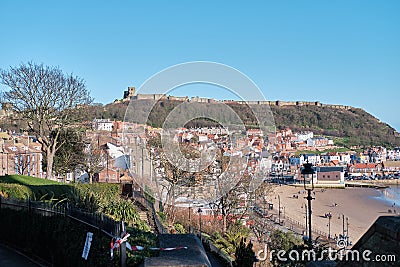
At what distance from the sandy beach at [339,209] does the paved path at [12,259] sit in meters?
22.0

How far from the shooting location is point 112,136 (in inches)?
1204

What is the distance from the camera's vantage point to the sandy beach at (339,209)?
101 feet

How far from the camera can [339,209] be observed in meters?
39.5

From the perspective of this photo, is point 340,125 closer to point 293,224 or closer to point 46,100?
point 293,224

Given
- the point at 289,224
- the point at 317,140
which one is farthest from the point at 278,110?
the point at 289,224

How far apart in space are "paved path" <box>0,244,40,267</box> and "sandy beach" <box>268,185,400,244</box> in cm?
2197

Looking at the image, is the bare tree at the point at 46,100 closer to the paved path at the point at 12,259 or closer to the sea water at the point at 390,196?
the paved path at the point at 12,259

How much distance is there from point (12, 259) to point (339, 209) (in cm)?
3724

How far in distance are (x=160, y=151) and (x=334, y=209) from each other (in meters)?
26.4

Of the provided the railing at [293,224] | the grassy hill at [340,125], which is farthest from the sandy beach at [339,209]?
the grassy hill at [340,125]

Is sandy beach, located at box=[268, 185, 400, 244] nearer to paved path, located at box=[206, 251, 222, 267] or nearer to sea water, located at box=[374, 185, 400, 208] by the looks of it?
sea water, located at box=[374, 185, 400, 208]

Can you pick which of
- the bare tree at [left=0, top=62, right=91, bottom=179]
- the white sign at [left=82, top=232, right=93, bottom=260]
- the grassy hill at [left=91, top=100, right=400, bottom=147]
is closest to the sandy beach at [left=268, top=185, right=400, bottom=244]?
the bare tree at [left=0, top=62, right=91, bottom=179]

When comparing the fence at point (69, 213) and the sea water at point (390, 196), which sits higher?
the fence at point (69, 213)

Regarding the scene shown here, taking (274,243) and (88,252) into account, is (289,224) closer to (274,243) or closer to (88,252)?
(274,243)
